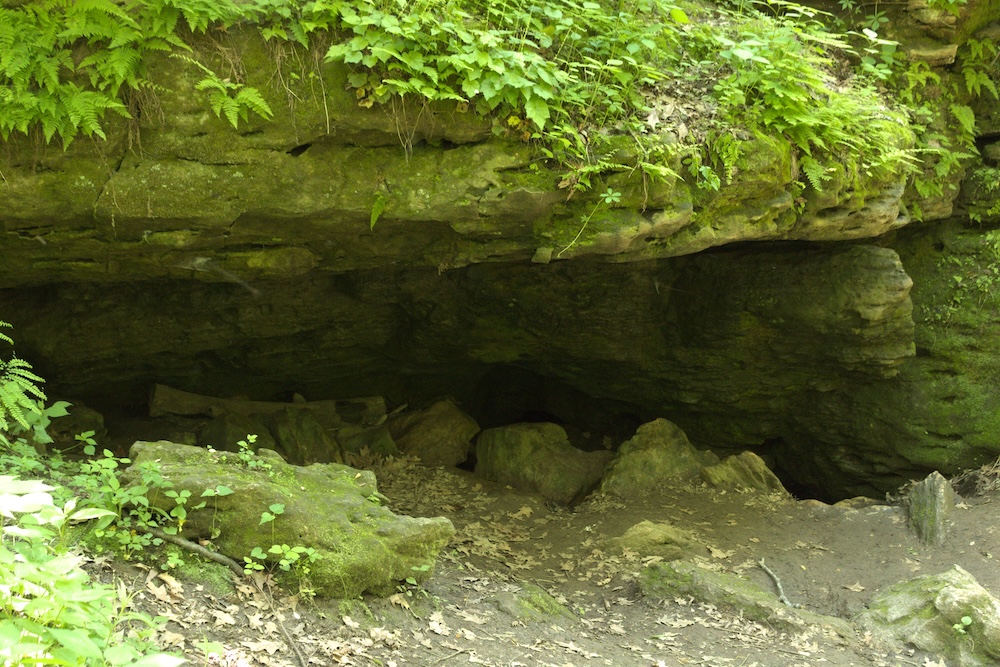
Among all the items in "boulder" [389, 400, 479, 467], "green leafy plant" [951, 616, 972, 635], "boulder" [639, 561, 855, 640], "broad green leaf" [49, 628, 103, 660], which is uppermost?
"broad green leaf" [49, 628, 103, 660]

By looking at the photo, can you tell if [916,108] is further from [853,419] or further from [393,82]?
[393,82]

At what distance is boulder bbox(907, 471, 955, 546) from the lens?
8133 mm

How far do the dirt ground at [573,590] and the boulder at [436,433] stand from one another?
75cm

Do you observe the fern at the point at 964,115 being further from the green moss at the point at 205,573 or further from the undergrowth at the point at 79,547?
the green moss at the point at 205,573

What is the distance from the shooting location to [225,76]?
5.48m

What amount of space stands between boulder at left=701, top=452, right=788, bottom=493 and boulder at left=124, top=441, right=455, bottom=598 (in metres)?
5.59

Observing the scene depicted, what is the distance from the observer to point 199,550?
14.4ft

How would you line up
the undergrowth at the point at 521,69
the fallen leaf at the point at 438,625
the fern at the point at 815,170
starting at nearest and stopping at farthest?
the fallen leaf at the point at 438,625
the undergrowth at the point at 521,69
the fern at the point at 815,170

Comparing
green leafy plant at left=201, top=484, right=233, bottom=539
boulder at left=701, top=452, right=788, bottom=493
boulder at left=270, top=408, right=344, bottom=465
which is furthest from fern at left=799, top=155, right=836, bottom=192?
boulder at left=270, top=408, right=344, bottom=465

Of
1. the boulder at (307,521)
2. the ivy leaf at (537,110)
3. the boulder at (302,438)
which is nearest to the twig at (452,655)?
the boulder at (307,521)

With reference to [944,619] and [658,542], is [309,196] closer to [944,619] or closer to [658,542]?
[658,542]

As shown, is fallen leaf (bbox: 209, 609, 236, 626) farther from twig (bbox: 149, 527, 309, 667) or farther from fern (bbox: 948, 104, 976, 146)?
fern (bbox: 948, 104, 976, 146)

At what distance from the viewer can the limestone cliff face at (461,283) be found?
5.74m

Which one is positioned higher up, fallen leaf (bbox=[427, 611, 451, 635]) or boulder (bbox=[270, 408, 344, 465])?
fallen leaf (bbox=[427, 611, 451, 635])
